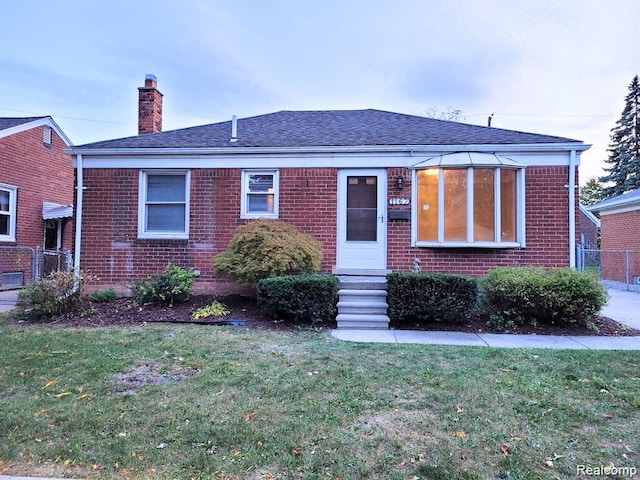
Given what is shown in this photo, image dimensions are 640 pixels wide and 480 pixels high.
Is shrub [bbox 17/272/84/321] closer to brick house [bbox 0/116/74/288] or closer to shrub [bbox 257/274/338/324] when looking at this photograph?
→ shrub [bbox 257/274/338/324]

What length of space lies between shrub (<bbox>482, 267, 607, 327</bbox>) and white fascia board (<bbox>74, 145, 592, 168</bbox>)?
3.00m

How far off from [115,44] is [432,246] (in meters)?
12.6

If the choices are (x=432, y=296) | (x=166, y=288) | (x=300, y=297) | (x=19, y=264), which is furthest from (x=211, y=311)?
(x=19, y=264)

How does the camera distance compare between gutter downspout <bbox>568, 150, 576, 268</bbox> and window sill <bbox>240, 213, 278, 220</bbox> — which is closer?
gutter downspout <bbox>568, 150, 576, 268</bbox>

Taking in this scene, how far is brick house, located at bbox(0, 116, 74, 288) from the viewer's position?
456 inches

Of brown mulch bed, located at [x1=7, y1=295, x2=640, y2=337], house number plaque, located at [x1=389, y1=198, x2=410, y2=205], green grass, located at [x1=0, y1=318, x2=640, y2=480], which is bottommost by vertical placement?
green grass, located at [x1=0, y1=318, x2=640, y2=480]

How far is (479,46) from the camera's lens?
12.4 metres

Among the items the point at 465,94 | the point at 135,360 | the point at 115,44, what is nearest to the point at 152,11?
the point at 115,44

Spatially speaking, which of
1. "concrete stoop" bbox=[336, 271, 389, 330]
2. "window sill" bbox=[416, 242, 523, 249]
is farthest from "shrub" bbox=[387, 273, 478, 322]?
"window sill" bbox=[416, 242, 523, 249]

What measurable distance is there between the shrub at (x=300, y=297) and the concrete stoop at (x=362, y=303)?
33cm

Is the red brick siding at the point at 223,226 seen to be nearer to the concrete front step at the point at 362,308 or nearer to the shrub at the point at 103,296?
the shrub at the point at 103,296

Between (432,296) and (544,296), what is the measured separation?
1.74m

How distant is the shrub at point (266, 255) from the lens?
6832 mm

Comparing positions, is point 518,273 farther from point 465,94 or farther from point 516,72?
point 465,94
